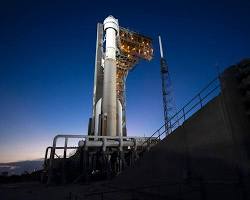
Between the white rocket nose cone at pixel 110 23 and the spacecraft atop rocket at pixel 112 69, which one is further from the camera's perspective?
the white rocket nose cone at pixel 110 23

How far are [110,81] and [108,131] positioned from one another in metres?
Result: 8.31

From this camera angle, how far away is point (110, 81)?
33094 millimetres

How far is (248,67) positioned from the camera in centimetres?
968

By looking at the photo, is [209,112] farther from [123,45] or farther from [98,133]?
[123,45]

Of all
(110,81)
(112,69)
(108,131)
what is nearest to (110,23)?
(112,69)

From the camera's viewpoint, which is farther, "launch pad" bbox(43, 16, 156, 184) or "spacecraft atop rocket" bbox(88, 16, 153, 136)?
"spacecraft atop rocket" bbox(88, 16, 153, 136)

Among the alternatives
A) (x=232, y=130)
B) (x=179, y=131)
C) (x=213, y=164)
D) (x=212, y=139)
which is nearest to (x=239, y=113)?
(x=232, y=130)

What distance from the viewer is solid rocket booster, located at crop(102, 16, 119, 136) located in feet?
99.5

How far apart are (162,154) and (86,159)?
1312 cm

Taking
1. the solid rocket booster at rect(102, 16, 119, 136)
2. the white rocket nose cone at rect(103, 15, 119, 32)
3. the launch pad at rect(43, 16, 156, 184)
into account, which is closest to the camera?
the launch pad at rect(43, 16, 156, 184)

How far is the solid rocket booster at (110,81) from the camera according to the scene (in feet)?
99.5

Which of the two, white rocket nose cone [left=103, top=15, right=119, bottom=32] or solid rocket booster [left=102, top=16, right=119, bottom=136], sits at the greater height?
white rocket nose cone [left=103, top=15, right=119, bottom=32]

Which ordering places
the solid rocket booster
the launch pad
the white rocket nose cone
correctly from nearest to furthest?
the launch pad < the solid rocket booster < the white rocket nose cone

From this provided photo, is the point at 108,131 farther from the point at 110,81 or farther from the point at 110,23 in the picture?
the point at 110,23
